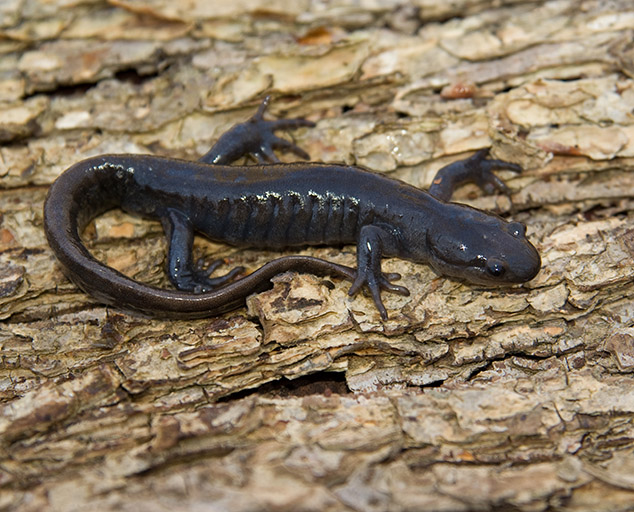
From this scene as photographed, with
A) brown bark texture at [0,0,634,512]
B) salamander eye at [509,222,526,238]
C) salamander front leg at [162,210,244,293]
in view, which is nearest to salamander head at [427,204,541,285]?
salamander eye at [509,222,526,238]

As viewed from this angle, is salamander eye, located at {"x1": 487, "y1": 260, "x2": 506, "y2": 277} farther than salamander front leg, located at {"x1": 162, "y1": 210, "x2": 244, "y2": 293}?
No

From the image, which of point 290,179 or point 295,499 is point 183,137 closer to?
point 290,179

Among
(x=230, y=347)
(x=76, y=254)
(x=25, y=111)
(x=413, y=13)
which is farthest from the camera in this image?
(x=413, y=13)

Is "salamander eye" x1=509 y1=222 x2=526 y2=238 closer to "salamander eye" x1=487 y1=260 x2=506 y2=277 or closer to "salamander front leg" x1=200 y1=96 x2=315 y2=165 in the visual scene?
"salamander eye" x1=487 y1=260 x2=506 y2=277

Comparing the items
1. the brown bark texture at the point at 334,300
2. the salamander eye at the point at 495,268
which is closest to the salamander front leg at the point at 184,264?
the brown bark texture at the point at 334,300

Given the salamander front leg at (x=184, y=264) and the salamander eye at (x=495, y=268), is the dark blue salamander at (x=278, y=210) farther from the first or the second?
the salamander eye at (x=495, y=268)

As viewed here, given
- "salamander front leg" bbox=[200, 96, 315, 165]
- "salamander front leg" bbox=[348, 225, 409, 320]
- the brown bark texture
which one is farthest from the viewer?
"salamander front leg" bbox=[200, 96, 315, 165]

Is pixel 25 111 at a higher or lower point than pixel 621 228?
higher

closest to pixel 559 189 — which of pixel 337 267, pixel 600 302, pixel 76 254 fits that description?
Answer: pixel 600 302
